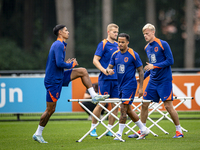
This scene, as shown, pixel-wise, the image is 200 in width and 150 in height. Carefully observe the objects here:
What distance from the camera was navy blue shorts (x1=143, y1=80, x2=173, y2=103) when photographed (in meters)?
7.13

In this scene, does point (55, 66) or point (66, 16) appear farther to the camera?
point (66, 16)

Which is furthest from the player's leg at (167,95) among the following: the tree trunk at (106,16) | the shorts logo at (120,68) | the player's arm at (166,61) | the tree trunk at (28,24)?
the tree trunk at (28,24)

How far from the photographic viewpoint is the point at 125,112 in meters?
6.75

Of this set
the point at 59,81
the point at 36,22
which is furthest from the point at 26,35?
the point at 59,81

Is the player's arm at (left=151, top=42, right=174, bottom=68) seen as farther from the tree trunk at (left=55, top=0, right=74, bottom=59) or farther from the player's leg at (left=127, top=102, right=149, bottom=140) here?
the tree trunk at (left=55, top=0, right=74, bottom=59)

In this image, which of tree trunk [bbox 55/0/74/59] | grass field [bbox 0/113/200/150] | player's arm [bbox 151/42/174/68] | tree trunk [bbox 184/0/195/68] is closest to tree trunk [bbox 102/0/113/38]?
tree trunk [bbox 55/0/74/59]

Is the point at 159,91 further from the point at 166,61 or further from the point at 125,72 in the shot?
the point at 125,72

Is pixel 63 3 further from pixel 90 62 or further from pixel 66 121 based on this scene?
pixel 66 121

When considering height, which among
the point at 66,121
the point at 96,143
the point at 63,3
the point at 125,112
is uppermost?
the point at 63,3

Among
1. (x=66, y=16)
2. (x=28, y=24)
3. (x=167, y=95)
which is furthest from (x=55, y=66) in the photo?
(x=28, y=24)

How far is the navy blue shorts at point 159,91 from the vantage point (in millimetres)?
7129

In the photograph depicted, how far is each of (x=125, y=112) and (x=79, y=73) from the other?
3.74ft

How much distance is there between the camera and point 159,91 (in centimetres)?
716

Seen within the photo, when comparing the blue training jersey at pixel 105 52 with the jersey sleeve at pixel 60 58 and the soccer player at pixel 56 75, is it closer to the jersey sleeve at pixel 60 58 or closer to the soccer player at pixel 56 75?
the soccer player at pixel 56 75
